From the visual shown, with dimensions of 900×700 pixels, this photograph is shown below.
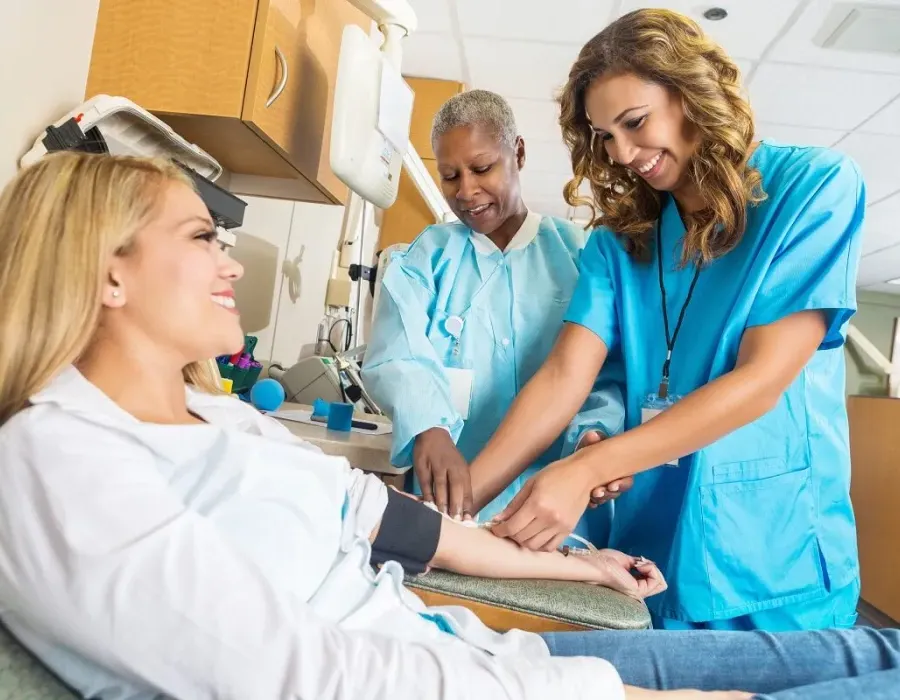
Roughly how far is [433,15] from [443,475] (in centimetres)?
250

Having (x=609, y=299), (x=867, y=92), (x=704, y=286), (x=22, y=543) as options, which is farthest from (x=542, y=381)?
(x=867, y=92)

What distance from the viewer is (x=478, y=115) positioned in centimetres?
159

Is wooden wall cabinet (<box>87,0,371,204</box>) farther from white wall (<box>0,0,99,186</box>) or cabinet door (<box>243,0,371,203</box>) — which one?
white wall (<box>0,0,99,186</box>)

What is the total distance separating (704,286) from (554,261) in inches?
18.1

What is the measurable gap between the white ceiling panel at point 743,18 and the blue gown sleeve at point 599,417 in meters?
2.10

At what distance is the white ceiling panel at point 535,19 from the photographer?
2.94 meters

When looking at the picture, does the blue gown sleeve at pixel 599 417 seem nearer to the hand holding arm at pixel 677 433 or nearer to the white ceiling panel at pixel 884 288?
the hand holding arm at pixel 677 433

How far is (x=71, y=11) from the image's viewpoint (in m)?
1.20

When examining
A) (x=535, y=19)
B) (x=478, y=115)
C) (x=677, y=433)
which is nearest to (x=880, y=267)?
(x=535, y=19)

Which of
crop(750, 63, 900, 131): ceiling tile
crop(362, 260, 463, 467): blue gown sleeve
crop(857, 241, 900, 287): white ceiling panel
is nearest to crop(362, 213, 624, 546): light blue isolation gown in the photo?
crop(362, 260, 463, 467): blue gown sleeve

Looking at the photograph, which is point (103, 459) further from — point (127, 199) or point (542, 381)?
point (542, 381)

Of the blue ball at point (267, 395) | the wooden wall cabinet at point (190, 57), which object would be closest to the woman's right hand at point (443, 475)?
the blue ball at point (267, 395)

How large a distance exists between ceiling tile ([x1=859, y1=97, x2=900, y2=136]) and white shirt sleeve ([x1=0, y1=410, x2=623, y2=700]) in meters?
4.00

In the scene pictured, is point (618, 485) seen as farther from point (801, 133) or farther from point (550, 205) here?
point (550, 205)
